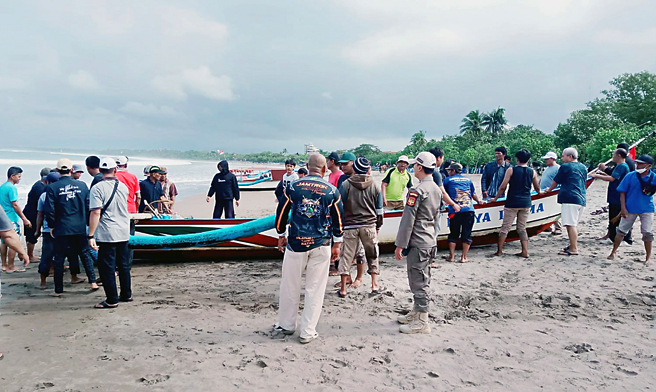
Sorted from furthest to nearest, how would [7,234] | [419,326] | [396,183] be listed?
[396,183] → [419,326] → [7,234]

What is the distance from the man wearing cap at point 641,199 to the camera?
5566mm

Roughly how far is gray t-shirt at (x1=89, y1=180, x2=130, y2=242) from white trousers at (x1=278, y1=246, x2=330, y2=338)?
209 centimetres

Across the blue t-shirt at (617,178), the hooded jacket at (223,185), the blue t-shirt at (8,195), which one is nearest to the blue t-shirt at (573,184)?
the blue t-shirt at (617,178)

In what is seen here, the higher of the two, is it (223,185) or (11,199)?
(223,185)

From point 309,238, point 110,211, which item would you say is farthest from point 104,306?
point 309,238

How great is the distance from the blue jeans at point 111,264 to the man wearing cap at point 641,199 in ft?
23.2

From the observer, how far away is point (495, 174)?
7605 millimetres

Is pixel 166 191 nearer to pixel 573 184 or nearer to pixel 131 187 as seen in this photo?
pixel 131 187

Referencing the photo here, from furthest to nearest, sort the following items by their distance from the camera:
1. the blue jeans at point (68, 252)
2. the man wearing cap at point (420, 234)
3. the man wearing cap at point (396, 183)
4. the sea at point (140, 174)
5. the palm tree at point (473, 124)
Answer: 1. the palm tree at point (473, 124)
2. the sea at point (140, 174)
3. the man wearing cap at point (396, 183)
4. the blue jeans at point (68, 252)
5. the man wearing cap at point (420, 234)

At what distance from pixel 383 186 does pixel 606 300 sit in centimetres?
328

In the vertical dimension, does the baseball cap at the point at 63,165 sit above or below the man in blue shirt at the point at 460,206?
above

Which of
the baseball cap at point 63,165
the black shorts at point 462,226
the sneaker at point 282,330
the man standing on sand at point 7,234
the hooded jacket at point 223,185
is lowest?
the sneaker at point 282,330

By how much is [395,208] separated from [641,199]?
3628mm

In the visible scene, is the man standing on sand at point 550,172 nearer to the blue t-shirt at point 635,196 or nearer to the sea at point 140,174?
the blue t-shirt at point 635,196
